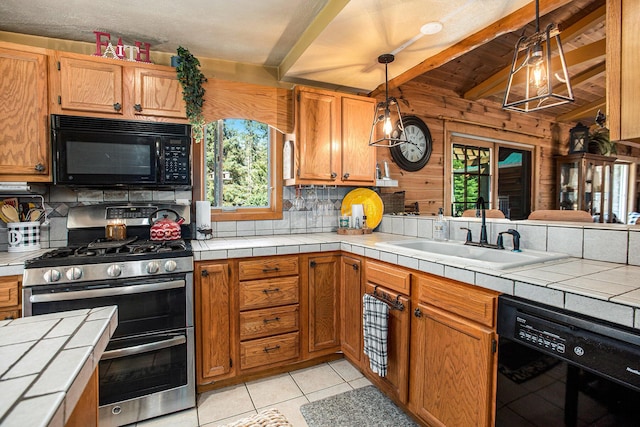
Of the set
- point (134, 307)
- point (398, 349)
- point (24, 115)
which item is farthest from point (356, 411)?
point (24, 115)

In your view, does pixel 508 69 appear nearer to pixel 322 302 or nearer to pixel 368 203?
pixel 368 203

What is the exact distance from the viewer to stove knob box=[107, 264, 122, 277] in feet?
5.91

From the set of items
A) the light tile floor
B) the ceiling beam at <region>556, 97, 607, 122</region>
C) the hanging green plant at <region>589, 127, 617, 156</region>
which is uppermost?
the ceiling beam at <region>556, 97, 607, 122</region>

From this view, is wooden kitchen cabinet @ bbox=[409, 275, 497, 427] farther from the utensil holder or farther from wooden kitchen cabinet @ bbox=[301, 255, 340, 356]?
the utensil holder

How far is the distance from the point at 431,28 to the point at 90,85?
2.18m

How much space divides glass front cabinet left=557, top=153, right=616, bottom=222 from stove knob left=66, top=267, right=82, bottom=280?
5.85m

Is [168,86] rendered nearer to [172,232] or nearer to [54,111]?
[54,111]

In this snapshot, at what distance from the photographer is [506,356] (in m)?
1.27

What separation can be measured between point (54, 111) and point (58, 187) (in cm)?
55

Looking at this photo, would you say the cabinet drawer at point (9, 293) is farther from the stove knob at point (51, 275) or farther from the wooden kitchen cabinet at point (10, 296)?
the stove knob at point (51, 275)

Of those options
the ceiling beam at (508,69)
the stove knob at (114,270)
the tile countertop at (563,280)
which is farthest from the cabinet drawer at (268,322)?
the ceiling beam at (508,69)

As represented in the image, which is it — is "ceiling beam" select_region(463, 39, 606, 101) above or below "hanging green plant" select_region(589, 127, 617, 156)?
above

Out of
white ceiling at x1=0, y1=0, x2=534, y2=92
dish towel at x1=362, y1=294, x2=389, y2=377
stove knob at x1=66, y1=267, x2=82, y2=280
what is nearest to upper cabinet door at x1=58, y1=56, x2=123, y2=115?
white ceiling at x1=0, y1=0, x2=534, y2=92

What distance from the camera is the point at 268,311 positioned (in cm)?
224
